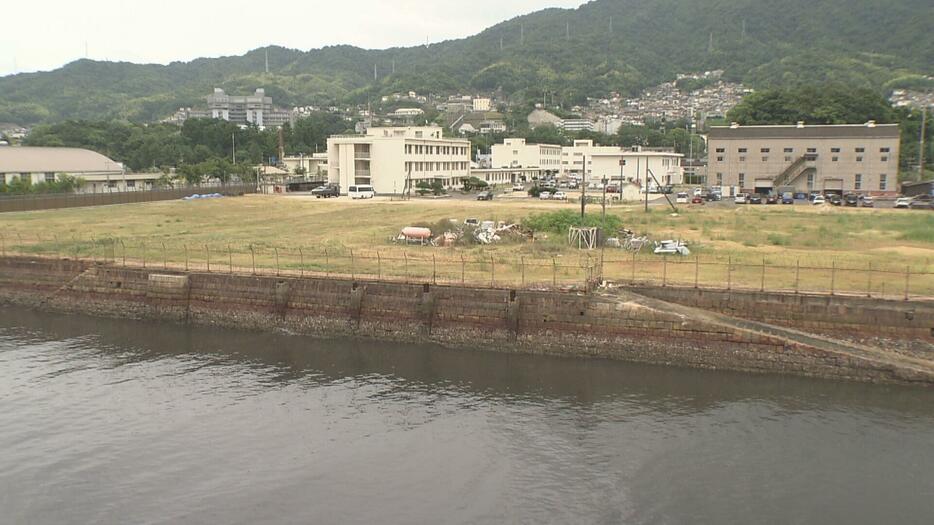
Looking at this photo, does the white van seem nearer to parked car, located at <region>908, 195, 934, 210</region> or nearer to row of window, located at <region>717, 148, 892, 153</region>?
row of window, located at <region>717, 148, 892, 153</region>

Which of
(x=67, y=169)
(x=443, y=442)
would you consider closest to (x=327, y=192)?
(x=67, y=169)

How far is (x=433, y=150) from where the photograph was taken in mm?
103875

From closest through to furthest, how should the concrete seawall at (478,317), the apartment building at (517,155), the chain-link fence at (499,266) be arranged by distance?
the concrete seawall at (478,317), the chain-link fence at (499,266), the apartment building at (517,155)

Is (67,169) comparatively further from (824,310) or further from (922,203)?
(922,203)

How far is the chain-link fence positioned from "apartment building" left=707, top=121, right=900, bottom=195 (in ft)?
172

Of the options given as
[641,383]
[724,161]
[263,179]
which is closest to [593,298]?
[641,383]

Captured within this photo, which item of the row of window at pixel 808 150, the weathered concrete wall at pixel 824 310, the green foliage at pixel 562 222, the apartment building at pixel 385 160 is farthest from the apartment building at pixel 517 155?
the weathered concrete wall at pixel 824 310

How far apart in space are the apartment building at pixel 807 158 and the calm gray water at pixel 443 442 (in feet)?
217

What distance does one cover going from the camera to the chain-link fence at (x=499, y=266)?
1287 inches

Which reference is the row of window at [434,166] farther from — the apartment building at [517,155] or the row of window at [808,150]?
the row of window at [808,150]

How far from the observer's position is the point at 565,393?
26219 millimetres

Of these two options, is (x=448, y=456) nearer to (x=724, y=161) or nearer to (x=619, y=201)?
(x=619, y=201)

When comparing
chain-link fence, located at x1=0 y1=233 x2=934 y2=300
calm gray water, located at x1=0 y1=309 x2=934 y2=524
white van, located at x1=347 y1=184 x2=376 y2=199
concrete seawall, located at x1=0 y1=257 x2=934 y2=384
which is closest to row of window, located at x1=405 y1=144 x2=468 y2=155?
white van, located at x1=347 y1=184 x2=376 y2=199

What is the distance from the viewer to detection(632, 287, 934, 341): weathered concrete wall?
1107 inches
